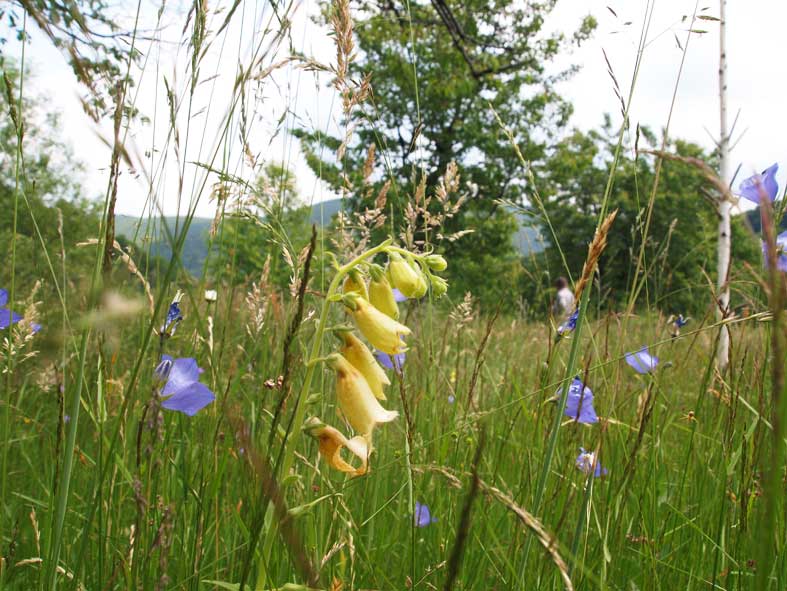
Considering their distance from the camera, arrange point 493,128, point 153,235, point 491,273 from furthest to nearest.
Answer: point 493,128 < point 491,273 < point 153,235

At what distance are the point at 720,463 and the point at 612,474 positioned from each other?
0.41m

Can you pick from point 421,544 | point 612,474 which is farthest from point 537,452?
point 421,544

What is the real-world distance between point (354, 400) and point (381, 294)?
179 millimetres

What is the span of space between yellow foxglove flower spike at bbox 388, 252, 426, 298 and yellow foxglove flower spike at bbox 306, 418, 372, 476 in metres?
0.25

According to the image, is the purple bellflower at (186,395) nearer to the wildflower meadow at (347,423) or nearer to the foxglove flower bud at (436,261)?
the wildflower meadow at (347,423)

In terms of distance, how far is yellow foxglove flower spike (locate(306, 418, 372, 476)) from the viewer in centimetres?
92

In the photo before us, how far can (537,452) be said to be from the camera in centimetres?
181

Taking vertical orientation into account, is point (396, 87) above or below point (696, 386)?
above

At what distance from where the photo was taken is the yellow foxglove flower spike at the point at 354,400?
94cm

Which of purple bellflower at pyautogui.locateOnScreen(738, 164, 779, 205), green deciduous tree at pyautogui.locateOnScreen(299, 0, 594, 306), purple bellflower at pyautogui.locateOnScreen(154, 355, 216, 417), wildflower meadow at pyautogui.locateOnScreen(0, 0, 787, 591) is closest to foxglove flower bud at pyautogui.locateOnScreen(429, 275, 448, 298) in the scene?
wildflower meadow at pyautogui.locateOnScreen(0, 0, 787, 591)

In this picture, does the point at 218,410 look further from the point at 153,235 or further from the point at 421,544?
the point at 421,544

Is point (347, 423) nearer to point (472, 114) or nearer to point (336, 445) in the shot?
point (336, 445)

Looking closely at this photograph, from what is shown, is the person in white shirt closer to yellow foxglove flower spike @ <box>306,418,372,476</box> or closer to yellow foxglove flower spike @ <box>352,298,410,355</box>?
yellow foxglove flower spike @ <box>352,298,410,355</box>

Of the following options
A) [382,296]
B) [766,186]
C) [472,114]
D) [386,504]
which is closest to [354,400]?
[382,296]
